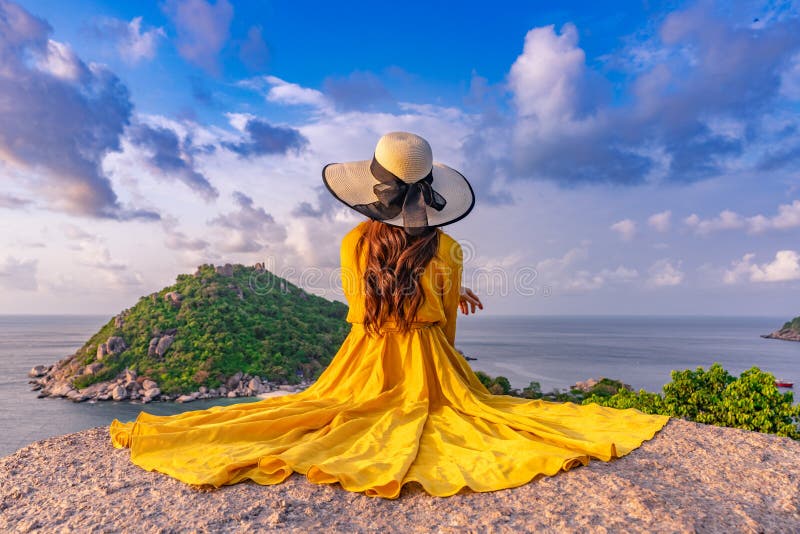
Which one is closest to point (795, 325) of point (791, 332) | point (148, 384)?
point (791, 332)

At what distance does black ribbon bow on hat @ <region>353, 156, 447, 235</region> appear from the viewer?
10.6ft

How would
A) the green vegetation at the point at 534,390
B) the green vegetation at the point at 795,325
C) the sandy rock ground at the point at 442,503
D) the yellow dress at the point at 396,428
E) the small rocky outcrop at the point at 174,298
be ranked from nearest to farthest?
the sandy rock ground at the point at 442,503 < the yellow dress at the point at 396,428 < the green vegetation at the point at 534,390 < the small rocky outcrop at the point at 174,298 < the green vegetation at the point at 795,325

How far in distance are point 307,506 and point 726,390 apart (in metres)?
4.49

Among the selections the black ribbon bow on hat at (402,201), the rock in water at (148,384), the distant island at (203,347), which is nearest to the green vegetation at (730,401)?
the black ribbon bow on hat at (402,201)

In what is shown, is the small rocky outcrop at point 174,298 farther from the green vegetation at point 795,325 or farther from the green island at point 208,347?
the green vegetation at point 795,325

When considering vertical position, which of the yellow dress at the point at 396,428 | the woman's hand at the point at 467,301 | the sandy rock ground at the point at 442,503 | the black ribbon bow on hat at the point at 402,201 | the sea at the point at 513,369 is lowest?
the sea at the point at 513,369

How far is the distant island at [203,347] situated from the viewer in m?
22.1

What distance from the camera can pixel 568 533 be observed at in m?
1.96

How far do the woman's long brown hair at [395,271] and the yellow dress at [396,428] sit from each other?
68 mm

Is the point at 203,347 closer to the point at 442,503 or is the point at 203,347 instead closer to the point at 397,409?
the point at 397,409

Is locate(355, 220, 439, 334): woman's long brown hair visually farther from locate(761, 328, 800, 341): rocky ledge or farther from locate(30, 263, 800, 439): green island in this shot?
locate(761, 328, 800, 341): rocky ledge

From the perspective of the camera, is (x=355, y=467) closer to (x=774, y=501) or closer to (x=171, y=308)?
(x=774, y=501)

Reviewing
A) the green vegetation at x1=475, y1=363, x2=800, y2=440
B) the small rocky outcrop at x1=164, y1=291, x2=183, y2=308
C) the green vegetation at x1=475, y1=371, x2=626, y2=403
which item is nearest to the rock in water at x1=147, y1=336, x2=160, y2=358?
the small rocky outcrop at x1=164, y1=291, x2=183, y2=308

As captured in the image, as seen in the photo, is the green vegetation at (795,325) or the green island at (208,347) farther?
the green vegetation at (795,325)
